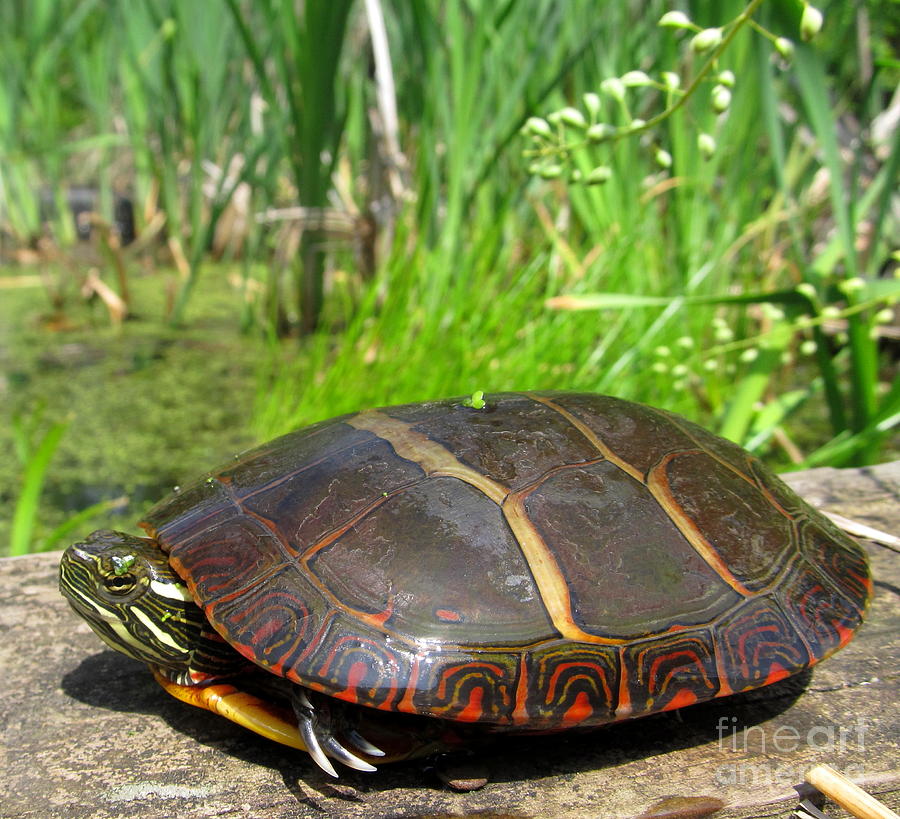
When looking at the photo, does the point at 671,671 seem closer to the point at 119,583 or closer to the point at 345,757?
the point at 345,757

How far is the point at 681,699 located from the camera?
2.89ft

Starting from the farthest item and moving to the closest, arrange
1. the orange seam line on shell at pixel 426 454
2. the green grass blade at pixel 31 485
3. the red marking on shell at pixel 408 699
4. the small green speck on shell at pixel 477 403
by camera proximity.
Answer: the green grass blade at pixel 31 485
the small green speck on shell at pixel 477 403
the orange seam line on shell at pixel 426 454
the red marking on shell at pixel 408 699

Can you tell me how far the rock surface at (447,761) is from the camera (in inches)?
34.5

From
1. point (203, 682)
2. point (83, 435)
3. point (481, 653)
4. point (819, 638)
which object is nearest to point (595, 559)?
point (481, 653)

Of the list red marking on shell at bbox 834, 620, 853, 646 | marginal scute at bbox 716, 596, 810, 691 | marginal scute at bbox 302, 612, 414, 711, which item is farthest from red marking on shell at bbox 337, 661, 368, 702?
red marking on shell at bbox 834, 620, 853, 646

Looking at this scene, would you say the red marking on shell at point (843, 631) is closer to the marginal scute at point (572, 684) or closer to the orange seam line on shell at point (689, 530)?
the orange seam line on shell at point (689, 530)

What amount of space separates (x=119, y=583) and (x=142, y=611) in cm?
4

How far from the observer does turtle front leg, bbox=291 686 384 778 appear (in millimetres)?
857

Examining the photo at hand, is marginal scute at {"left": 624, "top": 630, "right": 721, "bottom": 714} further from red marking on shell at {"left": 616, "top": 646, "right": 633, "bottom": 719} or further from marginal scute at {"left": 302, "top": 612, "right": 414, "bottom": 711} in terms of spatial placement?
marginal scute at {"left": 302, "top": 612, "right": 414, "bottom": 711}

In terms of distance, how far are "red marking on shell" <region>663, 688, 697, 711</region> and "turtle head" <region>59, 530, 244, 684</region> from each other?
47 centimetres

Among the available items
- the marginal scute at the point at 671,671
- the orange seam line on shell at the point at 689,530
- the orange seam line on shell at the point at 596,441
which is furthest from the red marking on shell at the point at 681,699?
the orange seam line on shell at the point at 596,441

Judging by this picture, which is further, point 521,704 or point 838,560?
point 838,560

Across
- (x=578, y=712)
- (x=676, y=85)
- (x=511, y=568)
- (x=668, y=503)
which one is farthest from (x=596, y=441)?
(x=676, y=85)

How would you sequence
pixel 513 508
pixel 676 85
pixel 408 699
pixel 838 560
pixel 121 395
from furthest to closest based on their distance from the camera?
pixel 121 395 → pixel 676 85 → pixel 838 560 → pixel 513 508 → pixel 408 699
